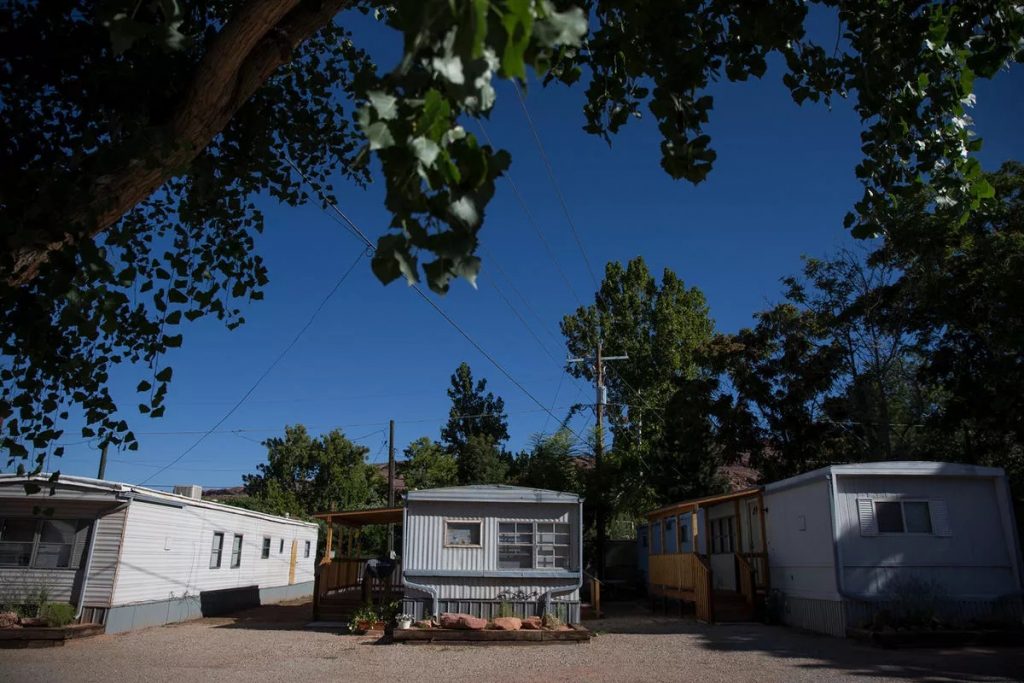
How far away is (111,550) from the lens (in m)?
14.3

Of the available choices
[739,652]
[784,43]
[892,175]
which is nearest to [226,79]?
[784,43]

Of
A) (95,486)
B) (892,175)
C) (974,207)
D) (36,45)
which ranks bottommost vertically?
(95,486)

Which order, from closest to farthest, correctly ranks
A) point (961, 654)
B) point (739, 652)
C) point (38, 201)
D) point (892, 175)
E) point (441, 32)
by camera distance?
point (441, 32) → point (38, 201) → point (892, 175) → point (961, 654) → point (739, 652)

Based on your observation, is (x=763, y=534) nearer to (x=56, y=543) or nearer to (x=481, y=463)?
(x=56, y=543)

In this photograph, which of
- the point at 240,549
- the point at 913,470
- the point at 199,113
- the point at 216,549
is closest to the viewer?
the point at 199,113

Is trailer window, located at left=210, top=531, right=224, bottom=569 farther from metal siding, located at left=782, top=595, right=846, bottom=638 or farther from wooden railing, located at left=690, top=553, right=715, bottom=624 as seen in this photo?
metal siding, located at left=782, top=595, right=846, bottom=638

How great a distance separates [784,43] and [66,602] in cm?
1573

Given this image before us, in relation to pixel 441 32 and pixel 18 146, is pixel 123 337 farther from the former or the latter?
pixel 441 32

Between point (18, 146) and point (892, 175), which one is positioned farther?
point (892, 175)

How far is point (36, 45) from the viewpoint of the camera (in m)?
4.14

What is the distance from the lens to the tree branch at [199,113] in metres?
3.35

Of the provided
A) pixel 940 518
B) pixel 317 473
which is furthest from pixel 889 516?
pixel 317 473

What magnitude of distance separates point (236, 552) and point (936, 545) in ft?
55.6

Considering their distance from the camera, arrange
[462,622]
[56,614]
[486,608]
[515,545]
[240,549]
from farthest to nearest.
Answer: [240,549] → [515,545] → [486,608] → [56,614] → [462,622]
